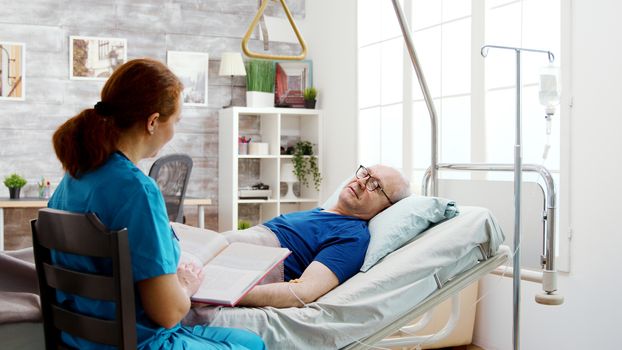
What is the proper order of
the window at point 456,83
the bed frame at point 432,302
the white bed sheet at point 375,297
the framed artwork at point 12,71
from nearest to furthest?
the white bed sheet at point 375,297, the bed frame at point 432,302, the window at point 456,83, the framed artwork at point 12,71

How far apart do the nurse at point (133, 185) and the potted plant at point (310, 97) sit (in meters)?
3.74

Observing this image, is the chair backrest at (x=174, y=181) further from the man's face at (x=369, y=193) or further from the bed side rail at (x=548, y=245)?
the bed side rail at (x=548, y=245)

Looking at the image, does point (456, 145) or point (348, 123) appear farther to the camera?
point (348, 123)

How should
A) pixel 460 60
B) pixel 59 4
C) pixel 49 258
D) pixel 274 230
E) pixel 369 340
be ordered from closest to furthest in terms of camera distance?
pixel 49 258 < pixel 369 340 < pixel 274 230 < pixel 460 60 < pixel 59 4

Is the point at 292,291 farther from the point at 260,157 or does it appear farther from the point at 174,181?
the point at 260,157

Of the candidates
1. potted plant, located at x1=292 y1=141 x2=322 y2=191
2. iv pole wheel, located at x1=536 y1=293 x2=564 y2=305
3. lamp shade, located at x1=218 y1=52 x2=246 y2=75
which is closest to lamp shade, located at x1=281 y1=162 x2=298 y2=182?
potted plant, located at x1=292 y1=141 x2=322 y2=191

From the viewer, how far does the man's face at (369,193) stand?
268cm

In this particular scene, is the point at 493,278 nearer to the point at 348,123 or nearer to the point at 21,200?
the point at 348,123

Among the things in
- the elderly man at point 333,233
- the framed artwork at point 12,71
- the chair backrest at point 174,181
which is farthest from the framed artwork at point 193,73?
the elderly man at point 333,233

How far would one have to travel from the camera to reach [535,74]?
3516mm

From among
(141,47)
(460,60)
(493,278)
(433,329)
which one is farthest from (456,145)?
(141,47)

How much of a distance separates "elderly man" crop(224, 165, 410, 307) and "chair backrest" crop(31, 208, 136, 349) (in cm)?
75

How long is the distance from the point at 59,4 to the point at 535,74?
3358 millimetres

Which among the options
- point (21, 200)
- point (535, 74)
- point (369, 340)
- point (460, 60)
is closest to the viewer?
point (369, 340)
